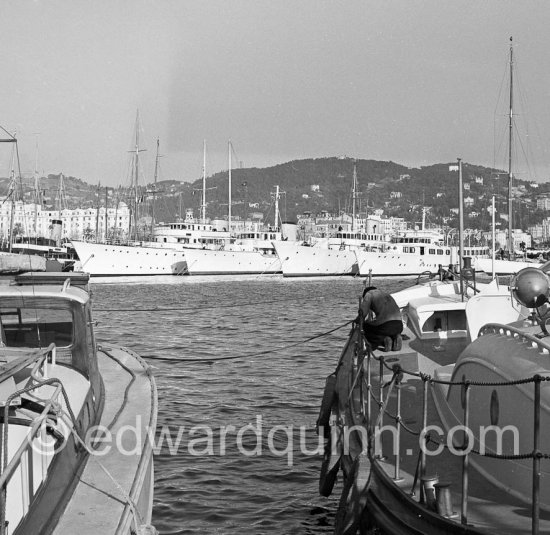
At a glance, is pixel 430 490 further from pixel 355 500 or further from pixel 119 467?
pixel 119 467

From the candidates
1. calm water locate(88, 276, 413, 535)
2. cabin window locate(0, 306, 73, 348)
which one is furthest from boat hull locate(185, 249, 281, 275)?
cabin window locate(0, 306, 73, 348)

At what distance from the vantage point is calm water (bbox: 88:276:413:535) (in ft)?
37.7

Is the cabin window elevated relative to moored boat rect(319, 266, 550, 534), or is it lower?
elevated

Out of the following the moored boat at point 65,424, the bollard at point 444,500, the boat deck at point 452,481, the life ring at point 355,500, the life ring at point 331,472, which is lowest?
the life ring at point 331,472

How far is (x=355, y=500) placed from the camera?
8.40 meters

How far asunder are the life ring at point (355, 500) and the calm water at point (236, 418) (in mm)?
2406

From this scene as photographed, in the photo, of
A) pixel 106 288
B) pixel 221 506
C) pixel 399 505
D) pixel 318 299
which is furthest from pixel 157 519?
pixel 106 288

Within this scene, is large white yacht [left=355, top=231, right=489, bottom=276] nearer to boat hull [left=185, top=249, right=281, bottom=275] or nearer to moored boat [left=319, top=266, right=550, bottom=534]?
boat hull [left=185, top=249, right=281, bottom=275]

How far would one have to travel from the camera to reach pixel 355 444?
10.3 metres

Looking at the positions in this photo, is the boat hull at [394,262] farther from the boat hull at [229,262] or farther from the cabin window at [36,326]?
the cabin window at [36,326]

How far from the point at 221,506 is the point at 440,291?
10308 mm

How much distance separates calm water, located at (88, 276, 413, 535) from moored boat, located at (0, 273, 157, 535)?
2078 mm

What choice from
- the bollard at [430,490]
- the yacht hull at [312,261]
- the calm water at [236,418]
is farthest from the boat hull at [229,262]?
the bollard at [430,490]

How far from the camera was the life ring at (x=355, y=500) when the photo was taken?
27.5ft
